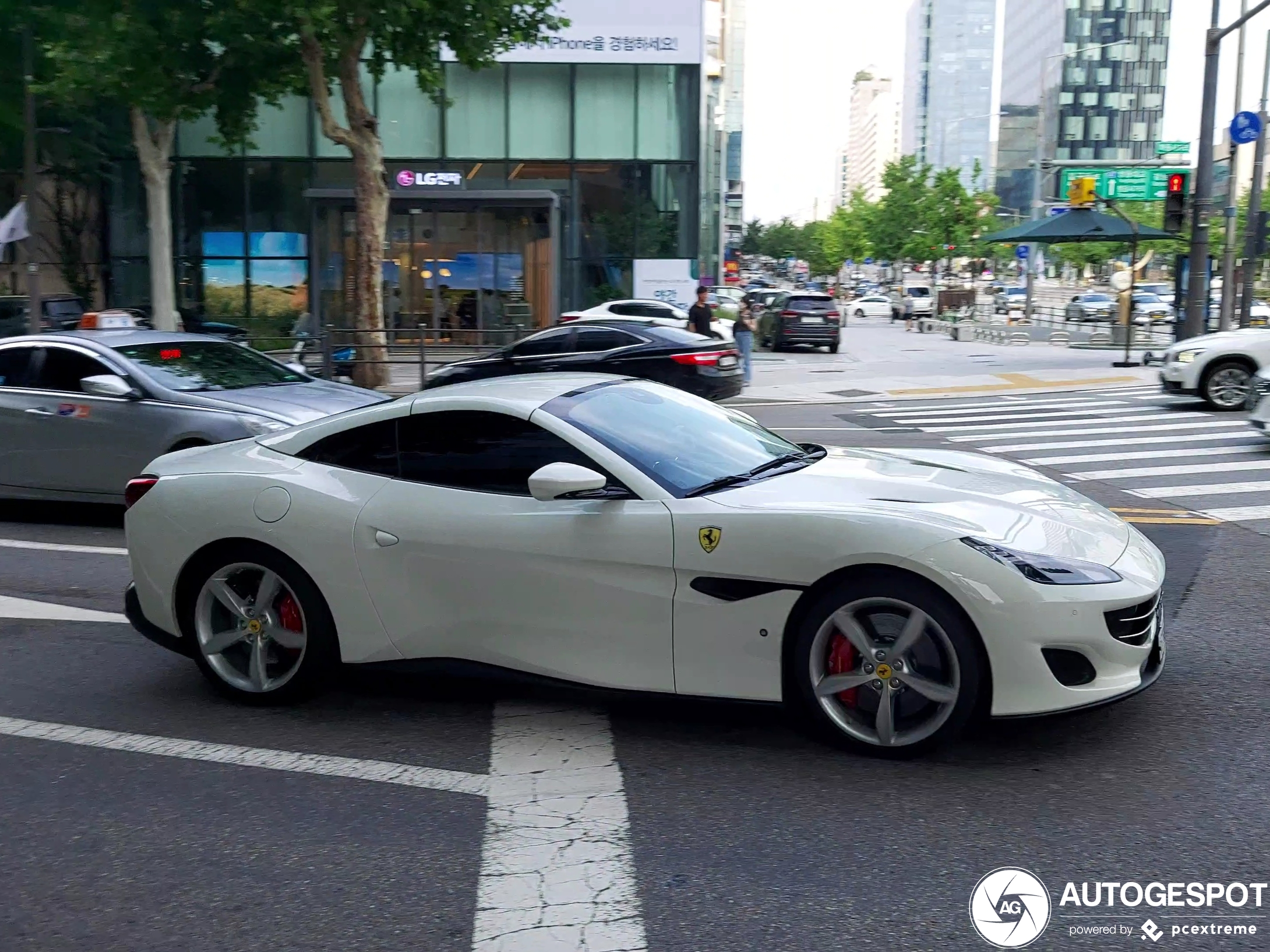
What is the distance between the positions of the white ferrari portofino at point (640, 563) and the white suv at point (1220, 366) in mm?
13364

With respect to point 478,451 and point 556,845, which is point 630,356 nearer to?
point 478,451

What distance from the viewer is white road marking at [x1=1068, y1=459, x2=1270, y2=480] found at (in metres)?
12.7

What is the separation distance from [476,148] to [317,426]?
3036 cm

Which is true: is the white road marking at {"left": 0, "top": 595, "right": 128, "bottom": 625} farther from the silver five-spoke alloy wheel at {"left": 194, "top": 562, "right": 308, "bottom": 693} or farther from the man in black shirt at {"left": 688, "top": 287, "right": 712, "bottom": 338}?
the man in black shirt at {"left": 688, "top": 287, "right": 712, "bottom": 338}

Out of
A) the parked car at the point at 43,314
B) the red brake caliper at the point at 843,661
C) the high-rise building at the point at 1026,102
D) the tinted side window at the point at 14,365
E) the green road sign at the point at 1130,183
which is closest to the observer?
the red brake caliper at the point at 843,661

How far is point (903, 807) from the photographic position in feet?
14.7

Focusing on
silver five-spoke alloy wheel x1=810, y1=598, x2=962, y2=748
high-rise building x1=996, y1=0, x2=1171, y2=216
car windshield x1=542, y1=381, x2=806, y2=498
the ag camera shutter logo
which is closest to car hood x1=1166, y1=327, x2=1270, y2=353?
car windshield x1=542, y1=381, x2=806, y2=498

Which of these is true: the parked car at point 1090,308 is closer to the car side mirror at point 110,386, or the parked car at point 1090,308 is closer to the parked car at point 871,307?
the parked car at point 871,307

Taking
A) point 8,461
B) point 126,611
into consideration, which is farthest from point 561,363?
point 126,611

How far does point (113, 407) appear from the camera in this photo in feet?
33.9

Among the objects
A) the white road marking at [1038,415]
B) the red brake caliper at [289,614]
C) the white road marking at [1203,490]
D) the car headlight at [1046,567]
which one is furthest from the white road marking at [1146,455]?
the red brake caliper at [289,614]

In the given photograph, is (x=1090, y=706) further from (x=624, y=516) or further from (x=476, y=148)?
(x=476, y=148)

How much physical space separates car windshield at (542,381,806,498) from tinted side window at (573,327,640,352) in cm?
1215

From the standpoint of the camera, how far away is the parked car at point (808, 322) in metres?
36.7
